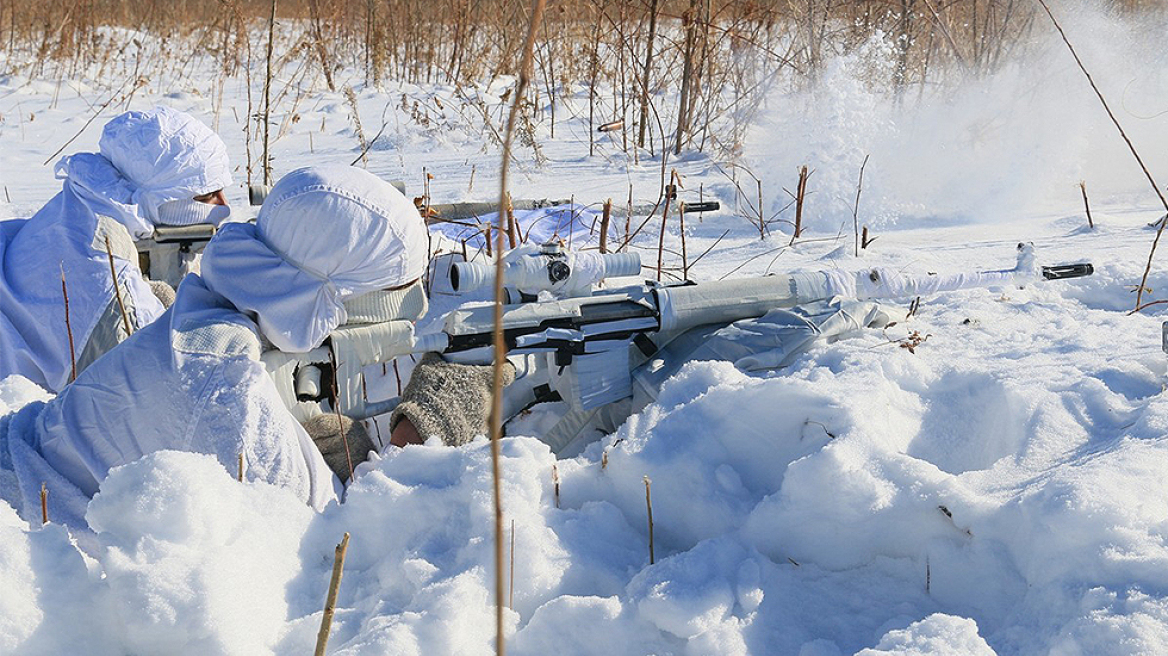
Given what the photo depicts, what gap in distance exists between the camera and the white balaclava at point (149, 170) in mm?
4016

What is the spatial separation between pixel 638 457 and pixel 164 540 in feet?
2.53

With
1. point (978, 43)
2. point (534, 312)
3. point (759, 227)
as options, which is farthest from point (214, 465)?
Result: point (978, 43)

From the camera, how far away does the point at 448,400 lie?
2.64 metres

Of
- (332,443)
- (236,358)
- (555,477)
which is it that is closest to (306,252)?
(236,358)

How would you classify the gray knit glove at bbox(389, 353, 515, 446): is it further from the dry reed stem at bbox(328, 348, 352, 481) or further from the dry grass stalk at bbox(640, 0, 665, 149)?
the dry grass stalk at bbox(640, 0, 665, 149)

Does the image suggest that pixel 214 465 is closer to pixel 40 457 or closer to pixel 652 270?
pixel 40 457

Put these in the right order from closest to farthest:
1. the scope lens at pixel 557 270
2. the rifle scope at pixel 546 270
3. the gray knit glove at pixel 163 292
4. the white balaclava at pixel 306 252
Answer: the white balaclava at pixel 306 252, the rifle scope at pixel 546 270, the scope lens at pixel 557 270, the gray knit glove at pixel 163 292

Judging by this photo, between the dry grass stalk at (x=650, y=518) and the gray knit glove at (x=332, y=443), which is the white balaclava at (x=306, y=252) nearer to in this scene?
the gray knit glove at (x=332, y=443)

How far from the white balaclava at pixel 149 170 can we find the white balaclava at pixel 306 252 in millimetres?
1751

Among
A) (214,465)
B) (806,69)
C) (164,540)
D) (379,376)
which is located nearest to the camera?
(164,540)

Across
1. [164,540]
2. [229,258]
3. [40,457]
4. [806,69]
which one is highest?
A: [806,69]

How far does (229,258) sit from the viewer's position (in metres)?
2.47

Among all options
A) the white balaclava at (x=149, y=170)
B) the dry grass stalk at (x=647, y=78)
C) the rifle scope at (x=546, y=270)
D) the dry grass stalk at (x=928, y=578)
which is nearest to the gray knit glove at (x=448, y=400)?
the rifle scope at (x=546, y=270)

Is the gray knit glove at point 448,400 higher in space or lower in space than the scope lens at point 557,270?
lower
